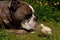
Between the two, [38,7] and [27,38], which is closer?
[27,38]

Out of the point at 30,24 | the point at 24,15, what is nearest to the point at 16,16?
the point at 24,15

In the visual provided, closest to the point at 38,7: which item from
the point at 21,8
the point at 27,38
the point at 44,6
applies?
the point at 44,6

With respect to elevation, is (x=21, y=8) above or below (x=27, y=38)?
above

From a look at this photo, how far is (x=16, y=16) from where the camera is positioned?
693 centimetres

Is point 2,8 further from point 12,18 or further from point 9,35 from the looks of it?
point 9,35

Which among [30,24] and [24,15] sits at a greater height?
[24,15]

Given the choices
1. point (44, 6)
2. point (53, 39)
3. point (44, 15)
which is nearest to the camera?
point (53, 39)

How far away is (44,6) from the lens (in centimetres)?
909

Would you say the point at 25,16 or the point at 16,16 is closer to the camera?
the point at 16,16

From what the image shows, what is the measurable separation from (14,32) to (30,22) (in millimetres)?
550

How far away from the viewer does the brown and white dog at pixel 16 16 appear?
274 inches

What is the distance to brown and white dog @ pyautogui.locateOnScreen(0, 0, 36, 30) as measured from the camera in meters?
6.96

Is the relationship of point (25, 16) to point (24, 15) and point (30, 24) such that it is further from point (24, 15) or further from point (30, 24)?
point (30, 24)

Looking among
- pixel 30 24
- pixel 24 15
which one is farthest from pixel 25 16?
pixel 30 24
